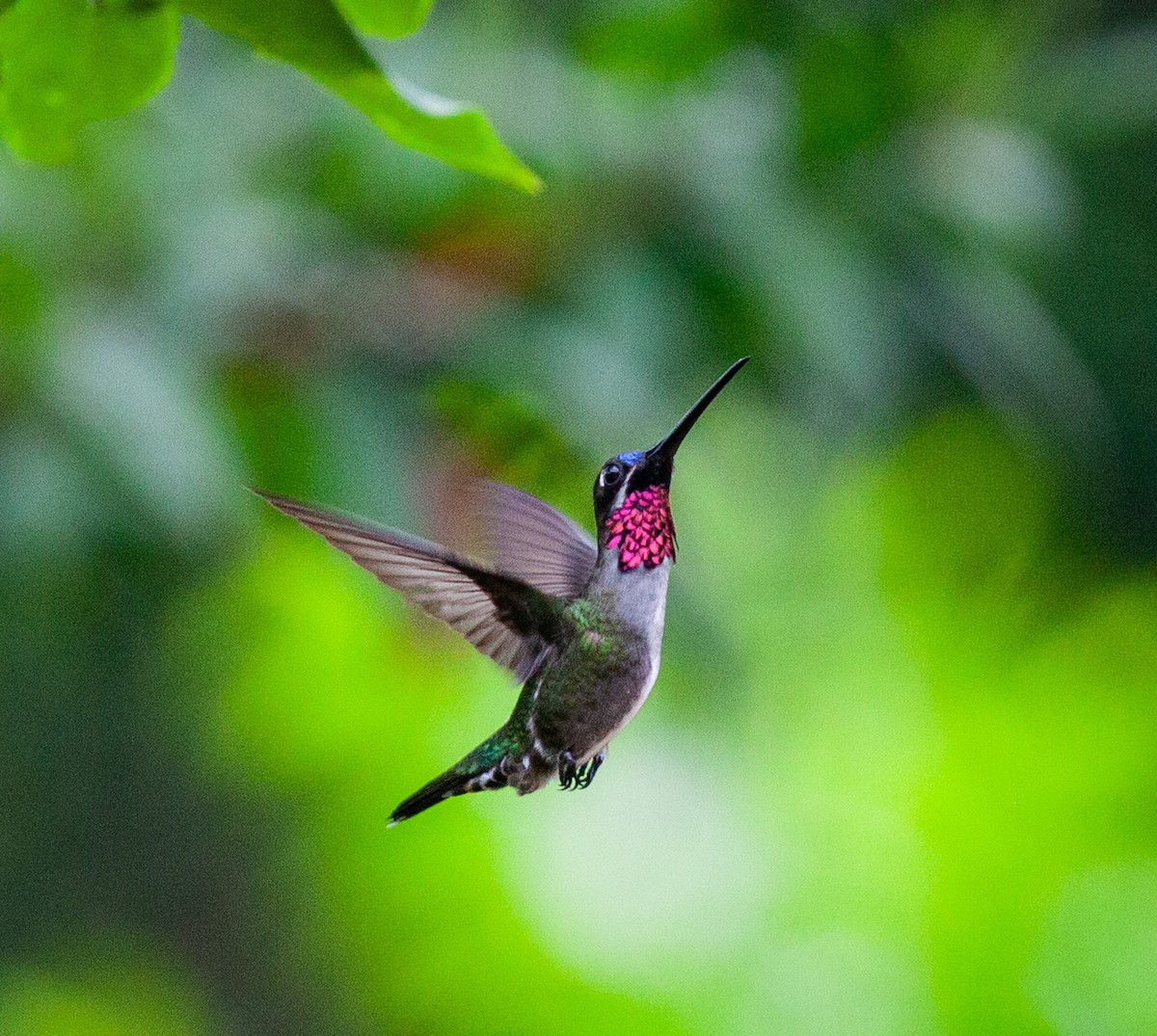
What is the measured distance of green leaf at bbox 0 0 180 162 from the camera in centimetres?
51

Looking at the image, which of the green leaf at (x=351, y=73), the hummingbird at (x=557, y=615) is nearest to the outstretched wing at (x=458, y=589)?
the hummingbird at (x=557, y=615)

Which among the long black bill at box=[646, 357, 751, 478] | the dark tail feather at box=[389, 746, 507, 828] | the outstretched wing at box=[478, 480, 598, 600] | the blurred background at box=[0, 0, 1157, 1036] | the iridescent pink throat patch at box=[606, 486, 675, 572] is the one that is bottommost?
the blurred background at box=[0, 0, 1157, 1036]

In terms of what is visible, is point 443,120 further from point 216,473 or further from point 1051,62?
point 1051,62

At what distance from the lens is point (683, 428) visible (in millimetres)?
665

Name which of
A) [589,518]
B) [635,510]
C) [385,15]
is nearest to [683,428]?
[635,510]

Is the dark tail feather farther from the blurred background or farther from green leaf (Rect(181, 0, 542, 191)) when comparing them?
the blurred background

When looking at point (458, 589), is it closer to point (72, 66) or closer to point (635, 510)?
point (635, 510)

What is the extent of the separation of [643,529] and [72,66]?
0.36 meters

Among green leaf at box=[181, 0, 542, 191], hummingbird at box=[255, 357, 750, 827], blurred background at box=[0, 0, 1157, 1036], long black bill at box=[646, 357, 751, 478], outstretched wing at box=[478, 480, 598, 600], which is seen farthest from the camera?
blurred background at box=[0, 0, 1157, 1036]

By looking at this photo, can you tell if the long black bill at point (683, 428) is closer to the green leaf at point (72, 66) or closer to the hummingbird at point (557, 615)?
the hummingbird at point (557, 615)

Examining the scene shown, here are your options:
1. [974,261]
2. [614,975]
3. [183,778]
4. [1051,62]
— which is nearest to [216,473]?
[974,261]

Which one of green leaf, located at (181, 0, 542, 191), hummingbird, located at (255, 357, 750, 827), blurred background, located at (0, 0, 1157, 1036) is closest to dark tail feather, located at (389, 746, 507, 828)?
hummingbird, located at (255, 357, 750, 827)

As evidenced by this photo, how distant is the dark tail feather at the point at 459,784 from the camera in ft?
2.48

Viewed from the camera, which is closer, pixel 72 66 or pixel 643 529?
pixel 72 66
